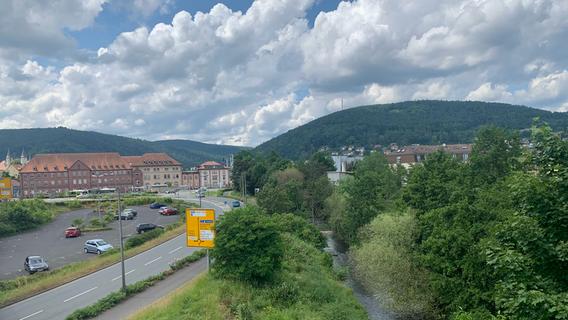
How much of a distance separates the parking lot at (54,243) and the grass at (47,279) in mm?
5321

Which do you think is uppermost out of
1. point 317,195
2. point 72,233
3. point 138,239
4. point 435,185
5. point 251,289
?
point 435,185

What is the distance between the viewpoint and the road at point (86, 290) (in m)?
27.4

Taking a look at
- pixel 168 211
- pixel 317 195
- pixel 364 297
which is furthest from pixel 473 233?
pixel 168 211

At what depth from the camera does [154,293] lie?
30969 millimetres

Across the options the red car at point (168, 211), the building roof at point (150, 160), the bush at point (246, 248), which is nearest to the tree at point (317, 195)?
the red car at point (168, 211)

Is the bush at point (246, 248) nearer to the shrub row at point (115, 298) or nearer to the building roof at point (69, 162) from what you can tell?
the shrub row at point (115, 298)

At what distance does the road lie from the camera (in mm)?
27353

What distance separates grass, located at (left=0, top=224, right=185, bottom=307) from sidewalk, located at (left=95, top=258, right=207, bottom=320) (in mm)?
8013

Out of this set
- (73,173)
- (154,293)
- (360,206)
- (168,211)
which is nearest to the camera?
(154,293)

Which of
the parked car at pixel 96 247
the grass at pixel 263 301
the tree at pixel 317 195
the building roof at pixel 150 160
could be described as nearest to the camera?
the grass at pixel 263 301

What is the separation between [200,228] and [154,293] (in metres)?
5.45

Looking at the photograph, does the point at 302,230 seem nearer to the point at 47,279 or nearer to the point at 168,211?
the point at 47,279

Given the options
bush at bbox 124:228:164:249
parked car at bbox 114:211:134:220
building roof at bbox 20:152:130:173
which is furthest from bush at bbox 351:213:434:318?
building roof at bbox 20:152:130:173

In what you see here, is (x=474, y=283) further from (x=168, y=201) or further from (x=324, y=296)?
(x=168, y=201)
